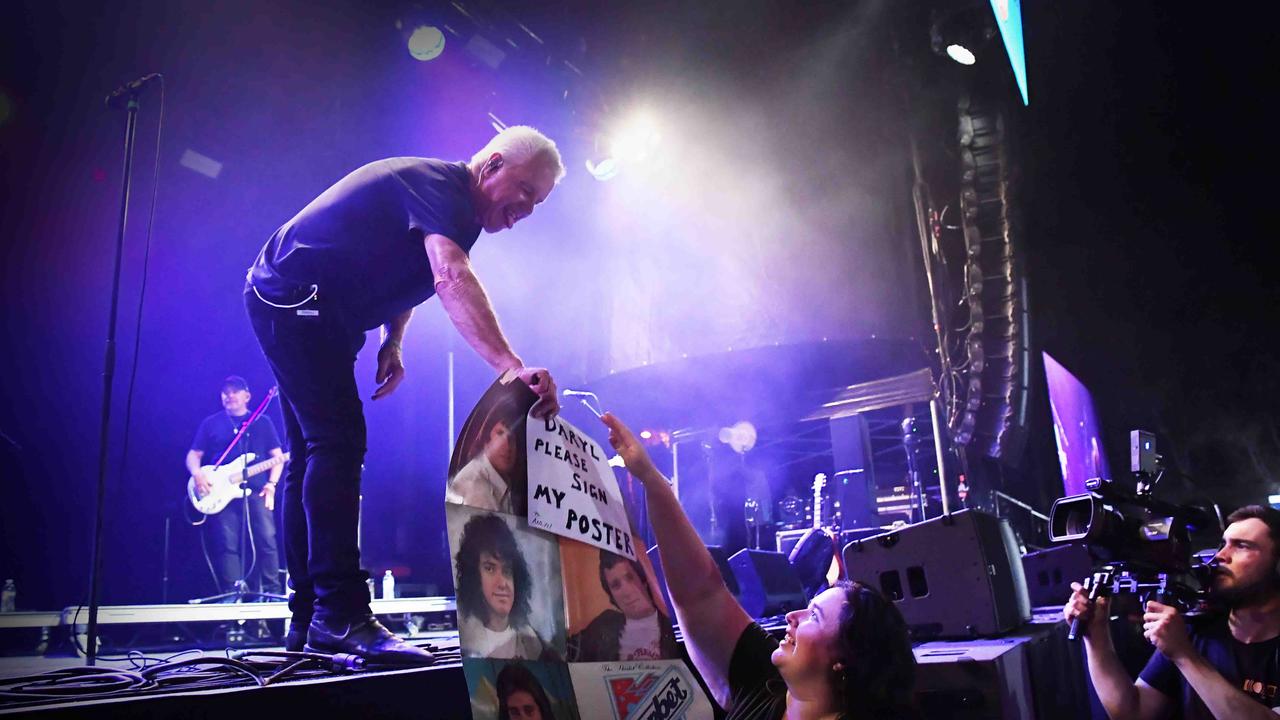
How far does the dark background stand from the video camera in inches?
213

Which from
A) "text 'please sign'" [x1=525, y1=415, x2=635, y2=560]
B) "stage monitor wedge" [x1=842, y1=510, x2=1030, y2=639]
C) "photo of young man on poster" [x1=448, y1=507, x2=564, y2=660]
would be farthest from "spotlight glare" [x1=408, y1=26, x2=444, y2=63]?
"photo of young man on poster" [x1=448, y1=507, x2=564, y2=660]

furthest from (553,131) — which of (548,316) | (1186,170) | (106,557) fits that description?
(1186,170)

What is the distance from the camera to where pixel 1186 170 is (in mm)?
8070

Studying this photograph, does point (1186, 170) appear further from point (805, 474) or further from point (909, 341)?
point (805, 474)

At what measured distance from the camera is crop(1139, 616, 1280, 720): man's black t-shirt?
7.76 ft

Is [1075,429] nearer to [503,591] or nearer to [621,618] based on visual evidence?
[621,618]

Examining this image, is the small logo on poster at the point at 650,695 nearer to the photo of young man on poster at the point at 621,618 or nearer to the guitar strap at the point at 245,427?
the photo of young man on poster at the point at 621,618

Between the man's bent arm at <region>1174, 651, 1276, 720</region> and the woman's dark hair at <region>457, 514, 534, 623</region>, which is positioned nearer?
the woman's dark hair at <region>457, 514, 534, 623</region>

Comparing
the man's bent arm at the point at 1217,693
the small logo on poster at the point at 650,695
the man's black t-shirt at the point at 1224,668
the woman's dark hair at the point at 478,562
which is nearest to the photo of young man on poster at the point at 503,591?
the woman's dark hair at the point at 478,562

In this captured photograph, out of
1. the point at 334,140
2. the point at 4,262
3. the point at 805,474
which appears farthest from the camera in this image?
the point at 805,474

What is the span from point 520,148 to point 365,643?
142cm

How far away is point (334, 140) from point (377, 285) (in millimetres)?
4891

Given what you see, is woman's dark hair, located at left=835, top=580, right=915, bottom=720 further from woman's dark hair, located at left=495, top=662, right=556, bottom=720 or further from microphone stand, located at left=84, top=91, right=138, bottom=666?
microphone stand, located at left=84, top=91, right=138, bottom=666

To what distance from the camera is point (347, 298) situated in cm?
213
